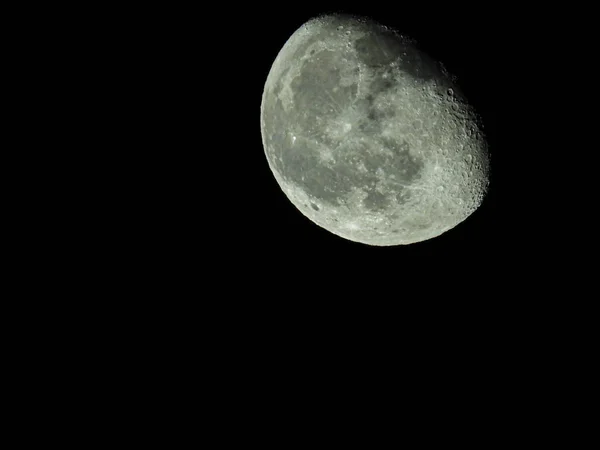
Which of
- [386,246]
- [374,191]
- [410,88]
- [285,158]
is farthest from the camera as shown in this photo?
[386,246]

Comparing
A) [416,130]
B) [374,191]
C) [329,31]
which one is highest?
[329,31]

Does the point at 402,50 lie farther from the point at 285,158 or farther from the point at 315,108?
the point at 285,158

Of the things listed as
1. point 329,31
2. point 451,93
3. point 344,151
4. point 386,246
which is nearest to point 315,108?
point 344,151

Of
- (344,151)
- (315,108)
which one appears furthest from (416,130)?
(315,108)

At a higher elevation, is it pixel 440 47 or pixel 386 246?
pixel 440 47

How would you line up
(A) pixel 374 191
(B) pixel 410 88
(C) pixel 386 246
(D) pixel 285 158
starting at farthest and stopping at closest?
(C) pixel 386 246, (D) pixel 285 158, (A) pixel 374 191, (B) pixel 410 88

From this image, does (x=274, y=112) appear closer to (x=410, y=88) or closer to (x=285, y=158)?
(x=285, y=158)

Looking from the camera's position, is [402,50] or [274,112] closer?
[402,50]
